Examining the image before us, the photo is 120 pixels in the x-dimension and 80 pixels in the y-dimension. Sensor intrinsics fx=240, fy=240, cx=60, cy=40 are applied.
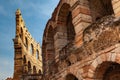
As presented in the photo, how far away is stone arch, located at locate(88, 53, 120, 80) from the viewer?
6605mm

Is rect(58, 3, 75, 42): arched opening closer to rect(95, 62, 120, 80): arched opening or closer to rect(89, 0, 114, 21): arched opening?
rect(89, 0, 114, 21): arched opening

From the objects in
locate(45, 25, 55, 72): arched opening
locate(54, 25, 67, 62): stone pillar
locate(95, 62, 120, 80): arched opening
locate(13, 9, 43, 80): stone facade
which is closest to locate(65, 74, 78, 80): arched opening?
locate(95, 62, 120, 80): arched opening

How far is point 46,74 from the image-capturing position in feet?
36.0

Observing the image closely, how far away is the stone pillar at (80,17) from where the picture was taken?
8321mm

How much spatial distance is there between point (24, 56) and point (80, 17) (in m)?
14.4

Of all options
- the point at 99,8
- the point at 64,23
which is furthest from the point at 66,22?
the point at 99,8

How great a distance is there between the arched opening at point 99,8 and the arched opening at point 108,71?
7.60ft

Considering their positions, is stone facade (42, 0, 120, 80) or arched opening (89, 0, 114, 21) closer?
stone facade (42, 0, 120, 80)

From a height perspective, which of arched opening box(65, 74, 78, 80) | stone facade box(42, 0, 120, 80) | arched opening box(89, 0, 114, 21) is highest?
arched opening box(89, 0, 114, 21)

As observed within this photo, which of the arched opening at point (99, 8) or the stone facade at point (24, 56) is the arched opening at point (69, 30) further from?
the stone facade at point (24, 56)

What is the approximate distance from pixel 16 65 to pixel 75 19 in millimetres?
11552

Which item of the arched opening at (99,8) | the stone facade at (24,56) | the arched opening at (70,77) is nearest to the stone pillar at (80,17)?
the arched opening at (99,8)

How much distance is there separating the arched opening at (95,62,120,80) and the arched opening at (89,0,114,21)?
2.32 metres

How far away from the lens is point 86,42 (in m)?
7.76
